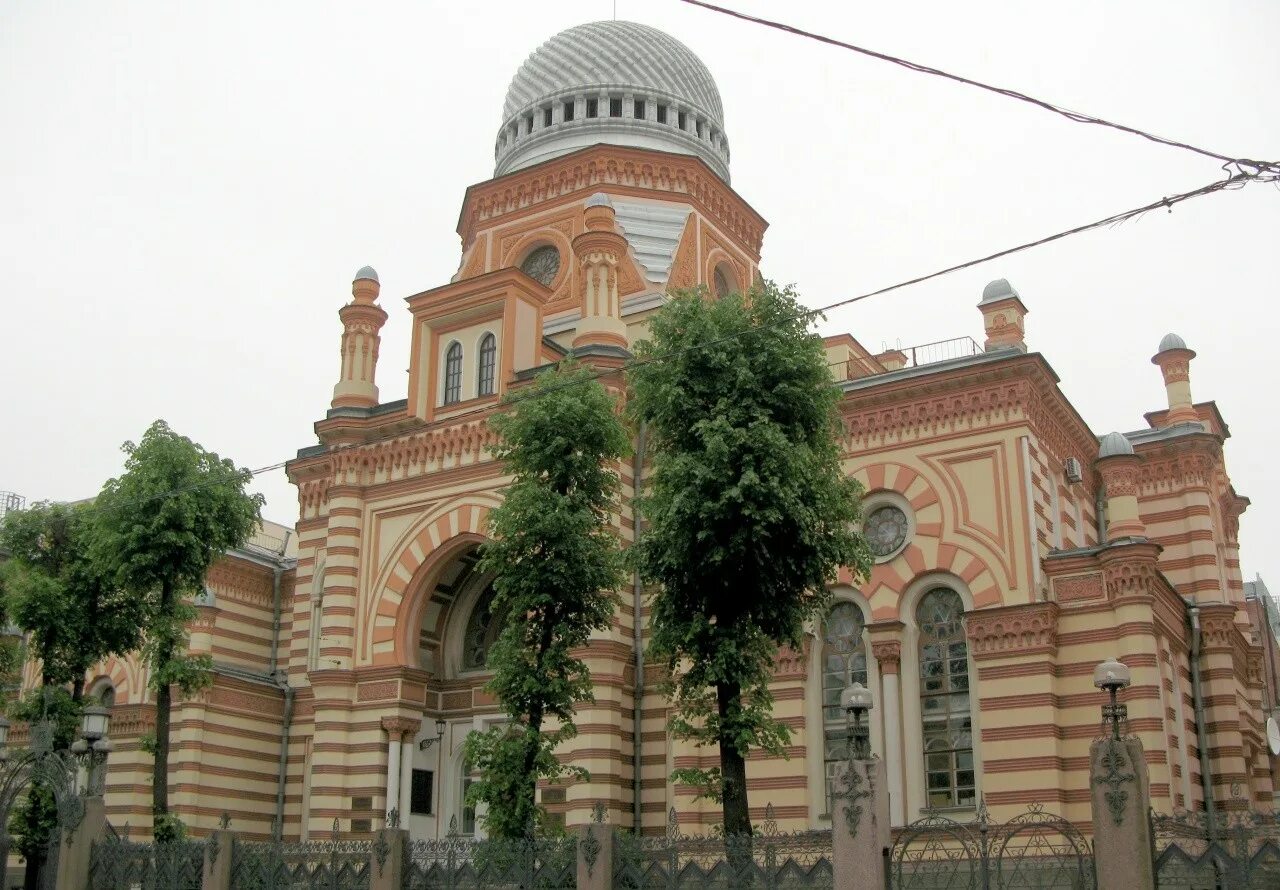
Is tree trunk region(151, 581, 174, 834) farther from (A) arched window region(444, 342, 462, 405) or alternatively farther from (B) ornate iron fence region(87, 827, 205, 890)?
(A) arched window region(444, 342, 462, 405)

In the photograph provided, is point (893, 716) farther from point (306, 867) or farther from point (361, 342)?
point (361, 342)

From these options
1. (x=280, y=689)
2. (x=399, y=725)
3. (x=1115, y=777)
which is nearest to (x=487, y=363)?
(x=399, y=725)

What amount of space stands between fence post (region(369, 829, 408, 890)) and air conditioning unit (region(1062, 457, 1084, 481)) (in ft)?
55.3

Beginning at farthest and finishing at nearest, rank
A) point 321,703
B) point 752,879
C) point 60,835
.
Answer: point 321,703, point 60,835, point 752,879

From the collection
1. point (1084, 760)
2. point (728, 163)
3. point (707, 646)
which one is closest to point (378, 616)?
point (707, 646)

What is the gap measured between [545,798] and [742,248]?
1853 cm

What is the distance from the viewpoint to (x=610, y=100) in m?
39.9

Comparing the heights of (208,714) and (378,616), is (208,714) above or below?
below

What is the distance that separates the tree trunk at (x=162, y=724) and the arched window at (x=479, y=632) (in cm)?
754

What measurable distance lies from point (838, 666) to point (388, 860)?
36.5ft

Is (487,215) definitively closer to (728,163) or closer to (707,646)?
(728,163)

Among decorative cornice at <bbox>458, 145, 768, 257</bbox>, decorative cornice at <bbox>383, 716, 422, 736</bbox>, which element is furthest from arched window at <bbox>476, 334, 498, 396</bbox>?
decorative cornice at <bbox>383, 716, 422, 736</bbox>

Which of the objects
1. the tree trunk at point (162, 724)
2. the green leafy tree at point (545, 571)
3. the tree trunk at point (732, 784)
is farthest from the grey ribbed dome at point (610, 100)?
the tree trunk at point (732, 784)

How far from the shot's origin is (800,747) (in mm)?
26547
